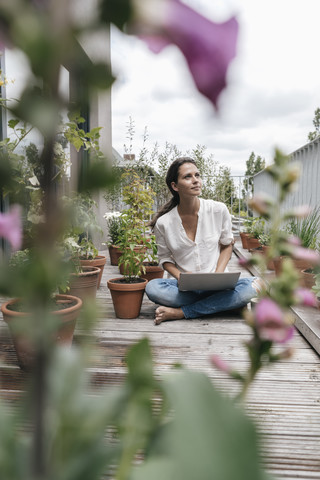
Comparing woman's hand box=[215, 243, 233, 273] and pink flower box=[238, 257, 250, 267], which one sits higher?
pink flower box=[238, 257, 250, 267]

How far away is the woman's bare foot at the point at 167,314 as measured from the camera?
2801mm

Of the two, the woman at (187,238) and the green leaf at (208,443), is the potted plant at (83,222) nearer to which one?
the green leaf at (208,443)

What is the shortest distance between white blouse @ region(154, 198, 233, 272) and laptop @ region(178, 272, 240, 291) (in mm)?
492

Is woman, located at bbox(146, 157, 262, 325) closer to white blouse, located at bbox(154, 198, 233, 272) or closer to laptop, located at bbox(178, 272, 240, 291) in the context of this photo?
white blouse, located at bbox(154, 198, 233, 272)

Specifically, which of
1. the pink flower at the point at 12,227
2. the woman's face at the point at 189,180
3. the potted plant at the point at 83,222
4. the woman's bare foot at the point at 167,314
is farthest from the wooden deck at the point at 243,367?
the woman's face at the point at 189,180

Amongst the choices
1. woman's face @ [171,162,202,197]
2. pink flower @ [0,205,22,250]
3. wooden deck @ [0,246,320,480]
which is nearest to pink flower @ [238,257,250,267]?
pink flower @ [0,205,22,250]

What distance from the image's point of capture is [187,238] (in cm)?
343

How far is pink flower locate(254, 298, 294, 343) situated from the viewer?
169 mm

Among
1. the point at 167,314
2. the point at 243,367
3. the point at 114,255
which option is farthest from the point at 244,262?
the point at 114,255

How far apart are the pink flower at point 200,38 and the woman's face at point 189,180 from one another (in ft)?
10.3

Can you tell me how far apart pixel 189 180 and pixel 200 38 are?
317cm

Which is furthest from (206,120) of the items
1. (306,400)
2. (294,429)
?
(306,400)

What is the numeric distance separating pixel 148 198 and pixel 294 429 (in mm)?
3040

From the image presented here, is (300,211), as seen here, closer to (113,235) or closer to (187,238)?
(187,238)
